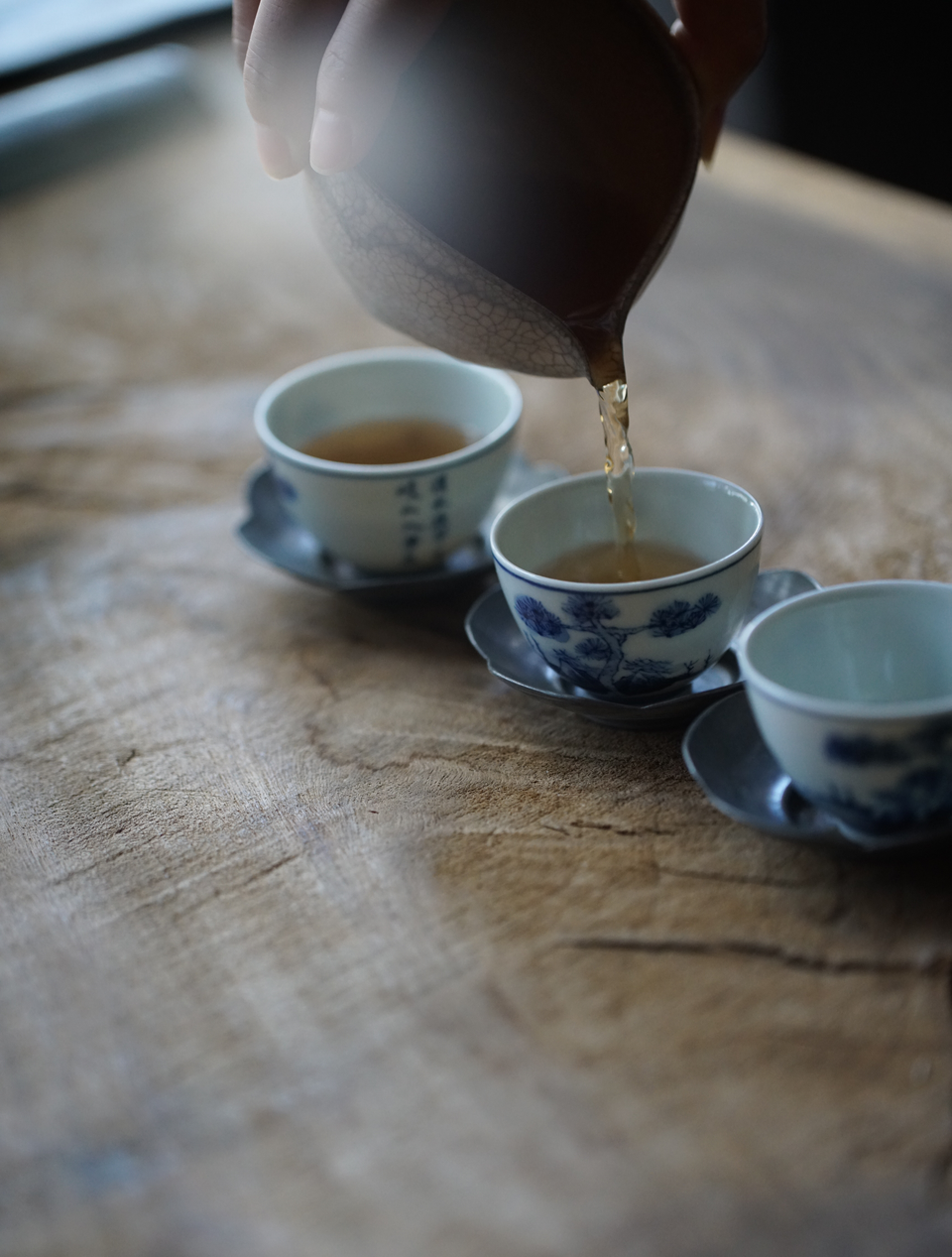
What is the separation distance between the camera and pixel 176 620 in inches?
41.8

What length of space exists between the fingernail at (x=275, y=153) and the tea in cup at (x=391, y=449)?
0.76 ft

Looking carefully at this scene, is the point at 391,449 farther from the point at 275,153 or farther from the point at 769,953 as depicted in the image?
the point at 769,953

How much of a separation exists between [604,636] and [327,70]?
1.25ft

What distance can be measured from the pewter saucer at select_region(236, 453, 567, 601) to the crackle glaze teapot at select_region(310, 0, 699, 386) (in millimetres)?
241

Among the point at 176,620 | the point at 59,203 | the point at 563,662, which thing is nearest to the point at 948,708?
the point at 563,662

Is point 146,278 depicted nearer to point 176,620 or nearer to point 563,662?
point 176,620

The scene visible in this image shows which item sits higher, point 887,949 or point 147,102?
point 147,102

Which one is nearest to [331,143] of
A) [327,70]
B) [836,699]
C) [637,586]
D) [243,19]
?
[327,70]

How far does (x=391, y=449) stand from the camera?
3.56 ft

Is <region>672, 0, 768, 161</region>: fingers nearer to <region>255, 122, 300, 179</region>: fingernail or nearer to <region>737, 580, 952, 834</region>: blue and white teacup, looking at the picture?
<region>255, 122, 300, 179</region>: fingernail

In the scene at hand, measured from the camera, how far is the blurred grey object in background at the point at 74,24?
Answer: 7.63 ft

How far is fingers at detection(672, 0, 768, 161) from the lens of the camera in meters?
0.97

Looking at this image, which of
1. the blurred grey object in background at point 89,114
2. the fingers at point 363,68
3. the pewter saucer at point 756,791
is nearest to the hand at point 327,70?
the fingers at point 363,68

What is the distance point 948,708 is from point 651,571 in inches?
11.9
